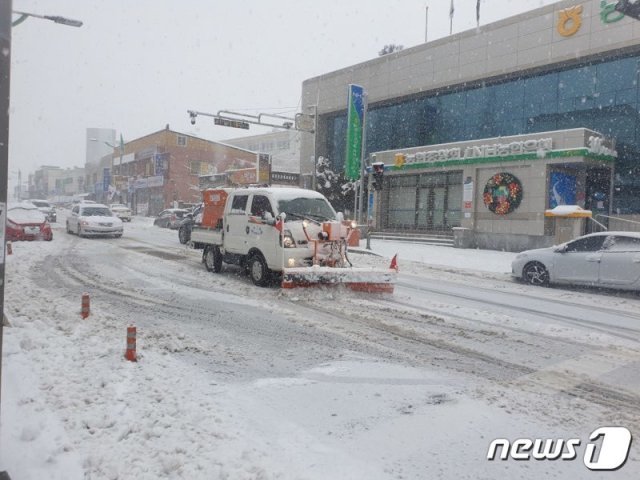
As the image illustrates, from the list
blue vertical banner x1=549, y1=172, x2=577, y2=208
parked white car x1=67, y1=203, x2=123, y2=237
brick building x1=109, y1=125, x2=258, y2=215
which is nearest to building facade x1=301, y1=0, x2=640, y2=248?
blue vertical banner x1=549, y1=172, x2=577, y2=208

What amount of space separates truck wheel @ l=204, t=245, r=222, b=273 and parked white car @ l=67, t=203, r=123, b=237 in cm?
1245

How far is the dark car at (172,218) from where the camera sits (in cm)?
3356

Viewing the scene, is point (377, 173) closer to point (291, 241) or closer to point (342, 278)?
point (291, 241)

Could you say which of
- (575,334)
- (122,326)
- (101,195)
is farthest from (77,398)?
(101,195)

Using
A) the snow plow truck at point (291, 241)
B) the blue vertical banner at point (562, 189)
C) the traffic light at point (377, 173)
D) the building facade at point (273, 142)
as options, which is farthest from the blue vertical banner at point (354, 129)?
the building facade at point (273, 142)

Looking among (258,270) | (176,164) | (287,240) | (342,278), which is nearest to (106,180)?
(176,164)

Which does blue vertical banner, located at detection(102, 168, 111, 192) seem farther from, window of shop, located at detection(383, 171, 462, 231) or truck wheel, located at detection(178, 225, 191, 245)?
truck wheel, located at detection(178, 225, 191, 245)

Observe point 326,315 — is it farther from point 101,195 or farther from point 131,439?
point 101,195

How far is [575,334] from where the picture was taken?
754 cm

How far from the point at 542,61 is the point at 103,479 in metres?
29.1

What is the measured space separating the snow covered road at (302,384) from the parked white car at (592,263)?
1.59m

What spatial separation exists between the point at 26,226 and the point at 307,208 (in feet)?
45.9

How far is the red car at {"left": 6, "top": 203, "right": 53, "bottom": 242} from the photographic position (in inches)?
778

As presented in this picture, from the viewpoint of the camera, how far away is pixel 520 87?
28.9 meters
